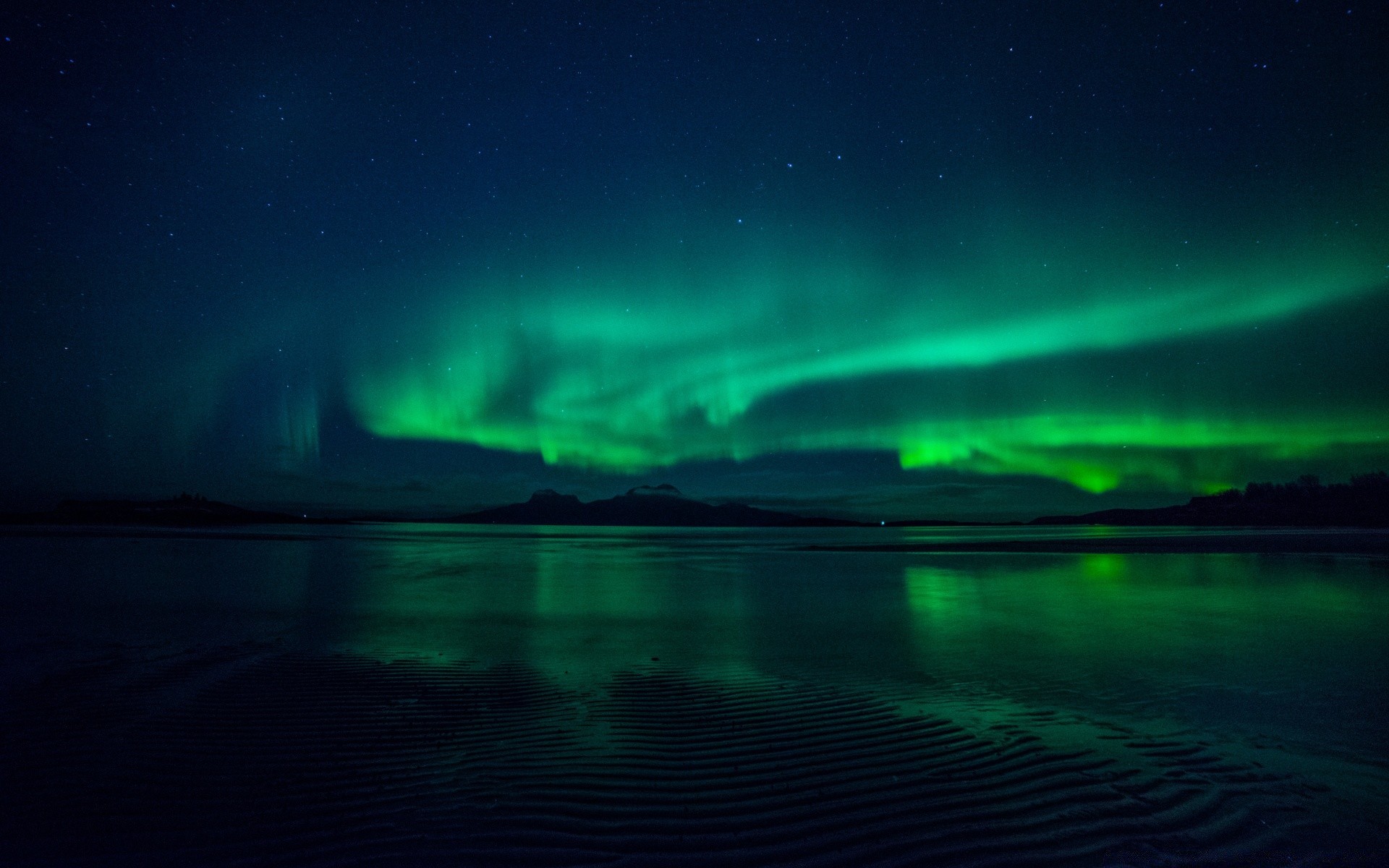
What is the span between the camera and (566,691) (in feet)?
27.3

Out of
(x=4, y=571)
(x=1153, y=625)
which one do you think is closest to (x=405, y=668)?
(x=1153, y=625)

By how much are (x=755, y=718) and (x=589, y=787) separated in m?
2.39

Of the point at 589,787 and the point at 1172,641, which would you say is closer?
the point at 589,787

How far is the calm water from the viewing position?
4406 mm

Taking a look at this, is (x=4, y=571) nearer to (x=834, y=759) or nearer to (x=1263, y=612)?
(x=834, y=759)

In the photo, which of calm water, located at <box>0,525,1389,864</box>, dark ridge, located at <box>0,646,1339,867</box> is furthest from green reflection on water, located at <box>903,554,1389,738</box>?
dark ridge, located at <box>0,646,1339,867</box>

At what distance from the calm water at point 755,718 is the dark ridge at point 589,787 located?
0.03 m

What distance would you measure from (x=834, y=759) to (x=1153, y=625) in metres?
11.5

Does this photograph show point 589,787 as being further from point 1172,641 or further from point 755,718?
point 1172,641

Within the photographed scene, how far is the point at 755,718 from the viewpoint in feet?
23.1

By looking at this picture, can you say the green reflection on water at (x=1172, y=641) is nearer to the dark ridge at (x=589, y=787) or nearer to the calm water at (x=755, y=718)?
the calm water at (x=755, y=718)

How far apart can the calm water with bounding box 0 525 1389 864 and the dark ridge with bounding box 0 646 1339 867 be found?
3 cm

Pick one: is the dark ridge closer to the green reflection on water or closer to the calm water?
the calm water

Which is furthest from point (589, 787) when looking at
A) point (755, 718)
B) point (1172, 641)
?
point (1172, 641)
